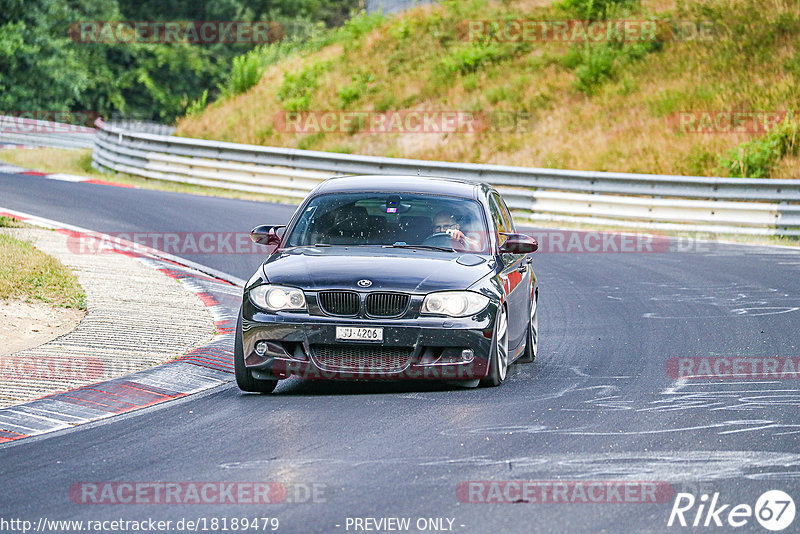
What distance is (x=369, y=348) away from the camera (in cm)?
861

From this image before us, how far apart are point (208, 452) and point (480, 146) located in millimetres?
25221

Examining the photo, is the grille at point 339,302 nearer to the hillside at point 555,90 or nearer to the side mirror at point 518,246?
the side mirror at point 518,246

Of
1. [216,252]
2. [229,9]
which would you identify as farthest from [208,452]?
[229,9]

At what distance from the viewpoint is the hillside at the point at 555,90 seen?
93.1 ft

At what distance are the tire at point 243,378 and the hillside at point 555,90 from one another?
1894 cm

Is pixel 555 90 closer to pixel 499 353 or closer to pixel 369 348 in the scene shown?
pixel 499 353

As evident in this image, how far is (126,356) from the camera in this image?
393 inches

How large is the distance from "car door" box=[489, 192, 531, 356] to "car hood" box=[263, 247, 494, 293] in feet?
0.97

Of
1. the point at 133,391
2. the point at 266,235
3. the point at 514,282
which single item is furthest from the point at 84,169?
the point at 133,391

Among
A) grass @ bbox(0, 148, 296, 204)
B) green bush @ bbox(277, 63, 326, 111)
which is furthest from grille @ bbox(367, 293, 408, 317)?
green bush @ bbox(277, 63, 326, 111)

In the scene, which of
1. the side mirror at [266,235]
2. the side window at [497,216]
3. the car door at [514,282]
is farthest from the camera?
the side window at [497,216]

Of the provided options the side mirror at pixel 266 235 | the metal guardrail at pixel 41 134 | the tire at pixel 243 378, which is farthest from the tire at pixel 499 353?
the metal guardrail at pixel 41 134

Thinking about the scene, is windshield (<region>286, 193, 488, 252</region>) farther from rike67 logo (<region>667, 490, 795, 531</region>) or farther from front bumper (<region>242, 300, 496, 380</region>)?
rike67 logo (<region>667, 490, 795, 531</region>)

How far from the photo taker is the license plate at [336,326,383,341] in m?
8.55
